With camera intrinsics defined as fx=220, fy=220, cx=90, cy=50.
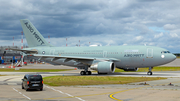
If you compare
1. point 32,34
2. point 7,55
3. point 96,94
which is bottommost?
point 96,94

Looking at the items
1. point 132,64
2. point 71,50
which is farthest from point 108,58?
point 71,50

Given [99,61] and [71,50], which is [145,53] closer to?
[99,61]

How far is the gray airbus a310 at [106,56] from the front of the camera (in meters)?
40.8

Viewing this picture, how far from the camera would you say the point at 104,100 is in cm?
1609

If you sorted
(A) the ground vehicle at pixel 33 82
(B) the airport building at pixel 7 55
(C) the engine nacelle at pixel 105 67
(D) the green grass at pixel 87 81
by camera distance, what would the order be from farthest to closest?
(B) the airport building at pixel 7 55 → (C) the engine nacelle at pixel 105 67 → (D) the green grass at pixel 87 81 → (A) the ground vehicle at pixel 33 82

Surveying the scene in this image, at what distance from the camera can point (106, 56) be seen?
144 ft

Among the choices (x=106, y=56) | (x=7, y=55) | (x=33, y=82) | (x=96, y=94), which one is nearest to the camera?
(x=96, y=94)

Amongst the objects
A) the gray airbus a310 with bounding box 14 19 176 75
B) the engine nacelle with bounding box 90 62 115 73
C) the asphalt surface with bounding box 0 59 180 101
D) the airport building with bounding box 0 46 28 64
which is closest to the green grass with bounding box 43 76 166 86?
the asphalt surface with bounding box 0 59 180 101

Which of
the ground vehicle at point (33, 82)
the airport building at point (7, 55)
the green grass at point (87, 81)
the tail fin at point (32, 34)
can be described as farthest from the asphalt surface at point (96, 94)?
the airport building at point (7, 55)

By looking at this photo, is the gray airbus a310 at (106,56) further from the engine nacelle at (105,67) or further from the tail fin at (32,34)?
the tail fin at (32,34)

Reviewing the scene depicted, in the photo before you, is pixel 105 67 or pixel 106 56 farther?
pixel 106 56

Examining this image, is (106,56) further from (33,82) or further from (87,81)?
(33,82)

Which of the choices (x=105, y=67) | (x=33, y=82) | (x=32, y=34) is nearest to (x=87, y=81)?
(x=105, y=67)

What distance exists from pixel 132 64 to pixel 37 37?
2259 centimetres
